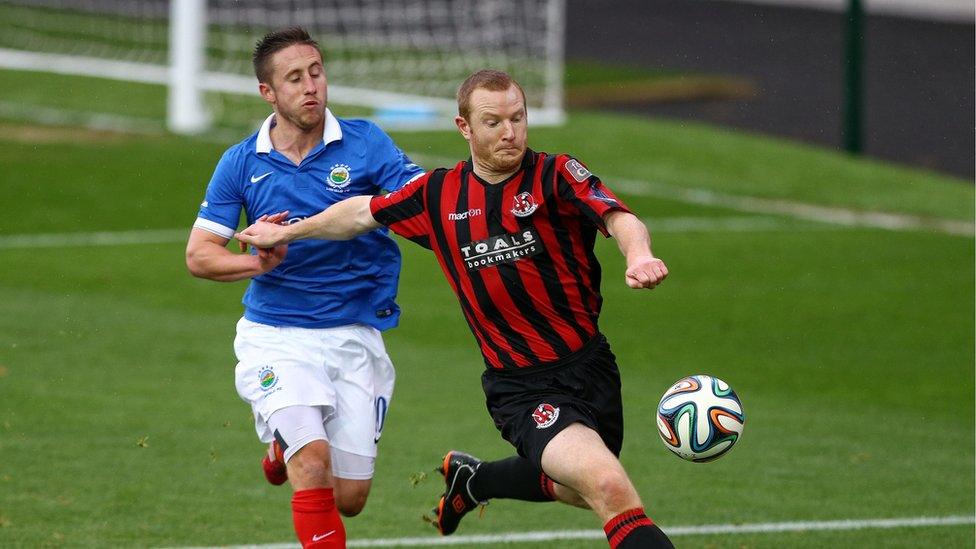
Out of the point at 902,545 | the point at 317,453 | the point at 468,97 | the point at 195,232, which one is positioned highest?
the point at 468,97

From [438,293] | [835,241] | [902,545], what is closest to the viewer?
[902,545]

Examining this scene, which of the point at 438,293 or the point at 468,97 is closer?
the point at 468,97

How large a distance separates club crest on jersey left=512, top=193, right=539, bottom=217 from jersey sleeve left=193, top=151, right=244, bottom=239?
1.38 metres

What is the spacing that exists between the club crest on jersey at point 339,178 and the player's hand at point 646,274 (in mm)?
1804

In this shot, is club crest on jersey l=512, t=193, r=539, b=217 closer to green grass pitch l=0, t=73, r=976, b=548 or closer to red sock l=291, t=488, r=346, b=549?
red sock l=291, t=488, r=346, b=549

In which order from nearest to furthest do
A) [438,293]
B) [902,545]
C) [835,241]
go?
1. [902,545]
2. [438,293]
3. [835,241]

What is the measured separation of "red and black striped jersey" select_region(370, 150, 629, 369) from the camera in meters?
6.10

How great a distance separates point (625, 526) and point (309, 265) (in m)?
2.03

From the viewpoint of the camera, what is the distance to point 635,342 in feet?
41.3

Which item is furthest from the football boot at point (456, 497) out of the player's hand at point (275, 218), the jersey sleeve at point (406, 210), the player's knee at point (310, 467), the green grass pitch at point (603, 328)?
the player's hand at point (275, 218)

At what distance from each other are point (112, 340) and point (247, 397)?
592 centimetres

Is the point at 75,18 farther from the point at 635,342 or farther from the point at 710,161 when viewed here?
the point at 635,342

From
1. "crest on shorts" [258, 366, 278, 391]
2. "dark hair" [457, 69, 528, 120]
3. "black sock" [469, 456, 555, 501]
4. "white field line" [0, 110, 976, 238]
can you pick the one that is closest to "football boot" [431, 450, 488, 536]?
"black sock" [469, 456, 555, 501]

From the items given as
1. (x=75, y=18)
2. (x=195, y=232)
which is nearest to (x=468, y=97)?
(x=195, y=232)
